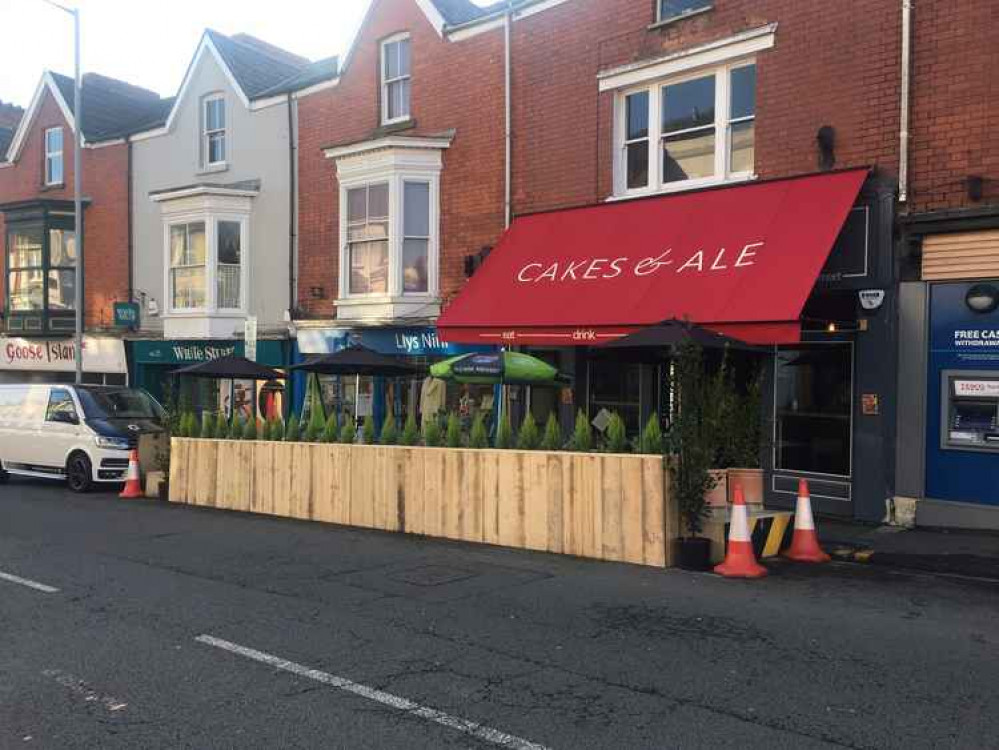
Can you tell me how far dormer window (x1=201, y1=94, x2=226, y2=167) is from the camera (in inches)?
822

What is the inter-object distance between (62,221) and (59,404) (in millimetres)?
10297

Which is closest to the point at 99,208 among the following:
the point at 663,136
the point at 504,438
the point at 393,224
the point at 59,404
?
the point at 59,404

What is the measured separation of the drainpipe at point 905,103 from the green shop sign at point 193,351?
1265cm

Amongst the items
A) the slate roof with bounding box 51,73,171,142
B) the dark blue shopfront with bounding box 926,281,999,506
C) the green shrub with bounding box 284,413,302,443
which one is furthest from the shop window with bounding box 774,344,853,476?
the slate roof with bounding box 51,73,171,142

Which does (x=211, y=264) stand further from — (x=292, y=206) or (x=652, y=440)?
(x=652, y=440)

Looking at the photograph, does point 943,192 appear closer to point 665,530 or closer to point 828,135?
point 828,135

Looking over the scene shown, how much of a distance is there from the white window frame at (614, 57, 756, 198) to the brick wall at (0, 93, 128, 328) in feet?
45.9

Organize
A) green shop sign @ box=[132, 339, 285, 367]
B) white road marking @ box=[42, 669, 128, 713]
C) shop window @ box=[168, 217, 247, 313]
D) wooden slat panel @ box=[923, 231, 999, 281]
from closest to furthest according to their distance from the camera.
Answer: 1. white road marking @ box=[42, 669, 128, 713]
2. wooden slat panel @ box=[923, 231, 999, 281]
3. green shop sign @ box=[132, 339, 285, 367]
4. shop window @ box=[168, 217, 247, 313]

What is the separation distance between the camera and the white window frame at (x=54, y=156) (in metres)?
24.4

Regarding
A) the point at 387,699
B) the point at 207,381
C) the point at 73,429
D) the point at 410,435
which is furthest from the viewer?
the point at 207,381

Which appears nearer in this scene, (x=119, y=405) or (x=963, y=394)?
(x=963, y=394)

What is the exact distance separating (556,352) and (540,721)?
10627 mm

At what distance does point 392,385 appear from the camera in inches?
704

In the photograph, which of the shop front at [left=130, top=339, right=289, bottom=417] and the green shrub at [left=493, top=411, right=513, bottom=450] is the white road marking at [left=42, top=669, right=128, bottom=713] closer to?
the green shrub at [left=493, top=411, right=513, bottom=450]
